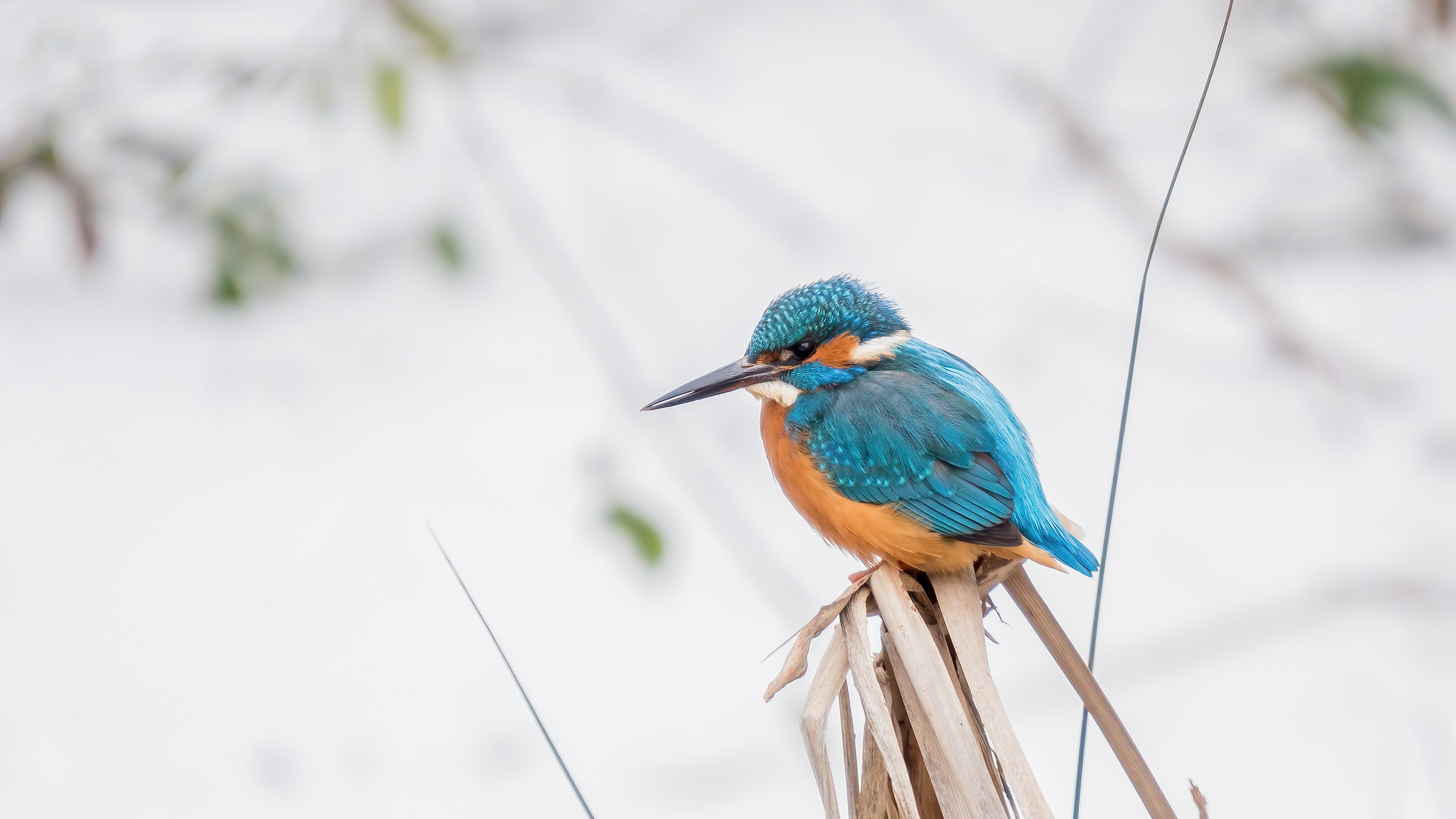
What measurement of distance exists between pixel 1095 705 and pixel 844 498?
0.31m

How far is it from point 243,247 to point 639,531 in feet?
3.07

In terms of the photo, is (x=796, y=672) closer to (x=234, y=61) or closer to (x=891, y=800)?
(x=891, y=800)

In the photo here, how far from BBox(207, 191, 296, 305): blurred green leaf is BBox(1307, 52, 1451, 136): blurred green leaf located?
180 centimetres

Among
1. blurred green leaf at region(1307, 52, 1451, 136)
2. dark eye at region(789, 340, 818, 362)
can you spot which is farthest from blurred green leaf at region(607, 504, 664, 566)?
blurred green leaf at region(1307, 52, 1451, 136)

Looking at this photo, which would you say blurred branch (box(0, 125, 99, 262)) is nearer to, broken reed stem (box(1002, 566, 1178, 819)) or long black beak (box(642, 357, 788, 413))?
long black beak (box(642, 357, 788, 413))

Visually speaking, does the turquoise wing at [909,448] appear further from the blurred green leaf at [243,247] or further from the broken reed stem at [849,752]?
the blurred green leaf at [243,247]

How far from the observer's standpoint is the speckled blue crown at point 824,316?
0.97m

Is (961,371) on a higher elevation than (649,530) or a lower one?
higher

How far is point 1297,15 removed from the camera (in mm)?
2348

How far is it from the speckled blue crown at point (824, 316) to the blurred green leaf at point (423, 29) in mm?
1019

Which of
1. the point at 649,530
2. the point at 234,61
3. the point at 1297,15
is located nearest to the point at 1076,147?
the point at 1297,15

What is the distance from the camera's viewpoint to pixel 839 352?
3.26 feet

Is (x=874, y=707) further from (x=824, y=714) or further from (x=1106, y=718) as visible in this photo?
(x=1106, y=718)

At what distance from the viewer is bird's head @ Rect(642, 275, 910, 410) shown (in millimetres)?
971
